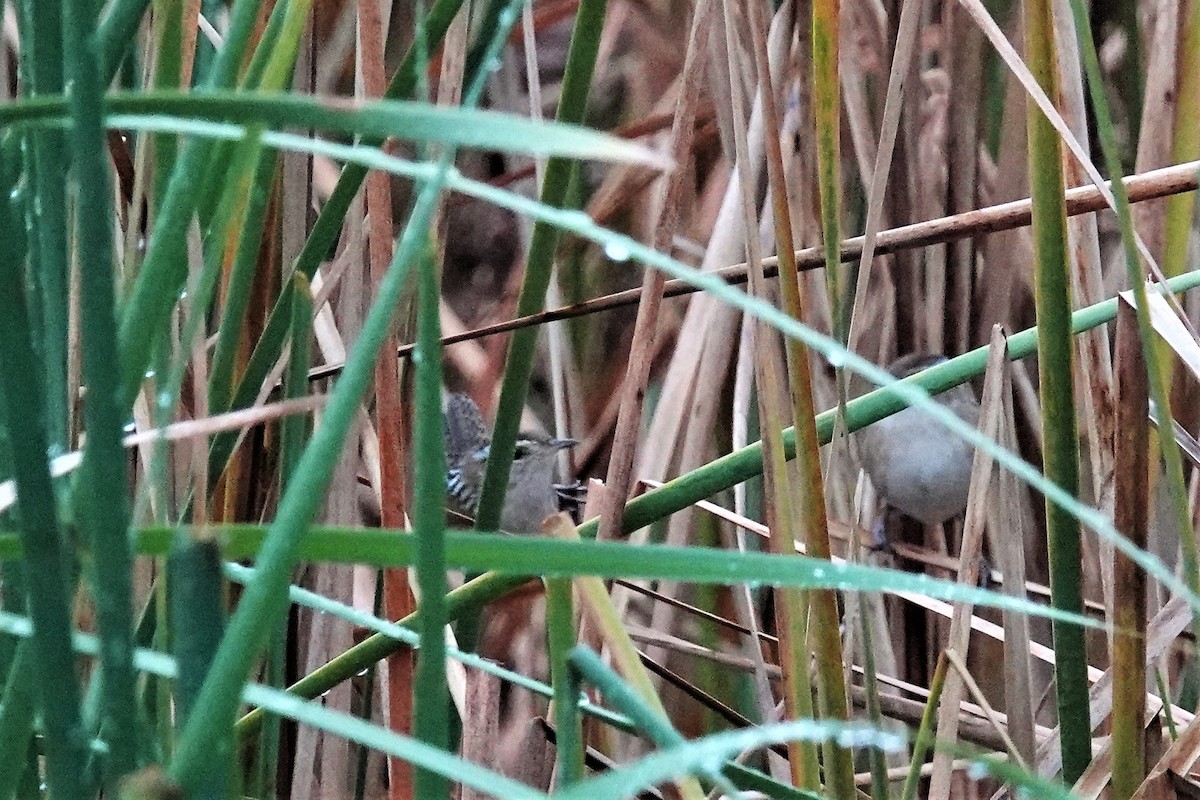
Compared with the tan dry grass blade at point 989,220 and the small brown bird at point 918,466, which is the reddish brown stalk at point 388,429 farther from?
the small brown bird at point 918,466

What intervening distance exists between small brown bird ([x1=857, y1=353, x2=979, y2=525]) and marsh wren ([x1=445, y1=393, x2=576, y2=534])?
0.40 m

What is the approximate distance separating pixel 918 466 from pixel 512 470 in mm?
535

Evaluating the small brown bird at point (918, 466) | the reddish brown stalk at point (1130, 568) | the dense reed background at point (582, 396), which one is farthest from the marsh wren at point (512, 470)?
the reddish brown stalk at point (1130, 568)

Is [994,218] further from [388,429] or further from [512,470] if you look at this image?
[512,470]

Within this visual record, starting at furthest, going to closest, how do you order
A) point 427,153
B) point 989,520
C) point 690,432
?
1. point 989,520
2. point 690,432
3. point 427,153

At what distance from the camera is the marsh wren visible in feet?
5.71

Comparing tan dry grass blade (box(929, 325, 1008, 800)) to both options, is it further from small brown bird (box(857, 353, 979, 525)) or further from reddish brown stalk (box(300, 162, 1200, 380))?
small brown bird (box(857, 353, 979, 525))

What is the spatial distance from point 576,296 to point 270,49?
1021mm

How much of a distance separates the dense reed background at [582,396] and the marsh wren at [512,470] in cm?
10

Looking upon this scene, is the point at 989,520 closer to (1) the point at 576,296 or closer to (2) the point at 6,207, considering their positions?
(1) the point at 576,296

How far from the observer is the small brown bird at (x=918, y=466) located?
1507mm

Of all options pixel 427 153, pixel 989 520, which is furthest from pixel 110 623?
pixel 989 520

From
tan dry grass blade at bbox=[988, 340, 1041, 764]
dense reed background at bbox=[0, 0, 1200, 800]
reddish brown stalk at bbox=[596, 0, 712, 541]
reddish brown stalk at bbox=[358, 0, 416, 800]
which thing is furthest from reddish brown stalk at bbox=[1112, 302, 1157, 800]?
reddish brown stalk at bbox=[358, 0, 416, 800]

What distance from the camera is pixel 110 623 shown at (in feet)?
0.99
